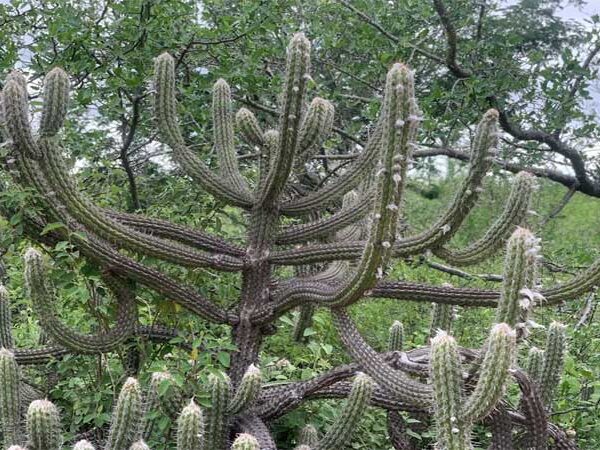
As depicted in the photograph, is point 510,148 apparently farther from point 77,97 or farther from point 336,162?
point 77,97

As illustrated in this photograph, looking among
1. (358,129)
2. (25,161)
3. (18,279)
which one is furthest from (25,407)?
(358,129)

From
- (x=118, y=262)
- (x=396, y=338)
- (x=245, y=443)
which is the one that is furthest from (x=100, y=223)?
(x=396, y=338)

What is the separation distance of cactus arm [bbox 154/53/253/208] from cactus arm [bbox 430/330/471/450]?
122 centimetres

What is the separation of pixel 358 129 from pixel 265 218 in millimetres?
2996

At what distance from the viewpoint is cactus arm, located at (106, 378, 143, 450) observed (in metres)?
2.73

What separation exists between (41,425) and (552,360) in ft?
6.24

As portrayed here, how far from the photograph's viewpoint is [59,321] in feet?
10.2

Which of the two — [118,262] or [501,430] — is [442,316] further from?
Answer: [118,262]

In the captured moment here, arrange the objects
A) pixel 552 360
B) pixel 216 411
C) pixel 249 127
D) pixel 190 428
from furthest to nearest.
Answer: pixel 249 127 → pixel 552 360 → pixel 216 411 → pixel 190 428

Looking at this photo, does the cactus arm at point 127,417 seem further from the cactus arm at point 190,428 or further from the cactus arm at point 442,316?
the cactus arm at point 442,316

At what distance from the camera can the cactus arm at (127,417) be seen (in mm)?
2734

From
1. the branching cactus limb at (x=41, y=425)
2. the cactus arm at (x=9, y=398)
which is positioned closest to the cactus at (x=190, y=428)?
the branching cactus limb at (x=41, y=425)

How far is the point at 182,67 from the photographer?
4.99m

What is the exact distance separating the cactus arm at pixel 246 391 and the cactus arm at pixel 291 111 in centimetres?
71
